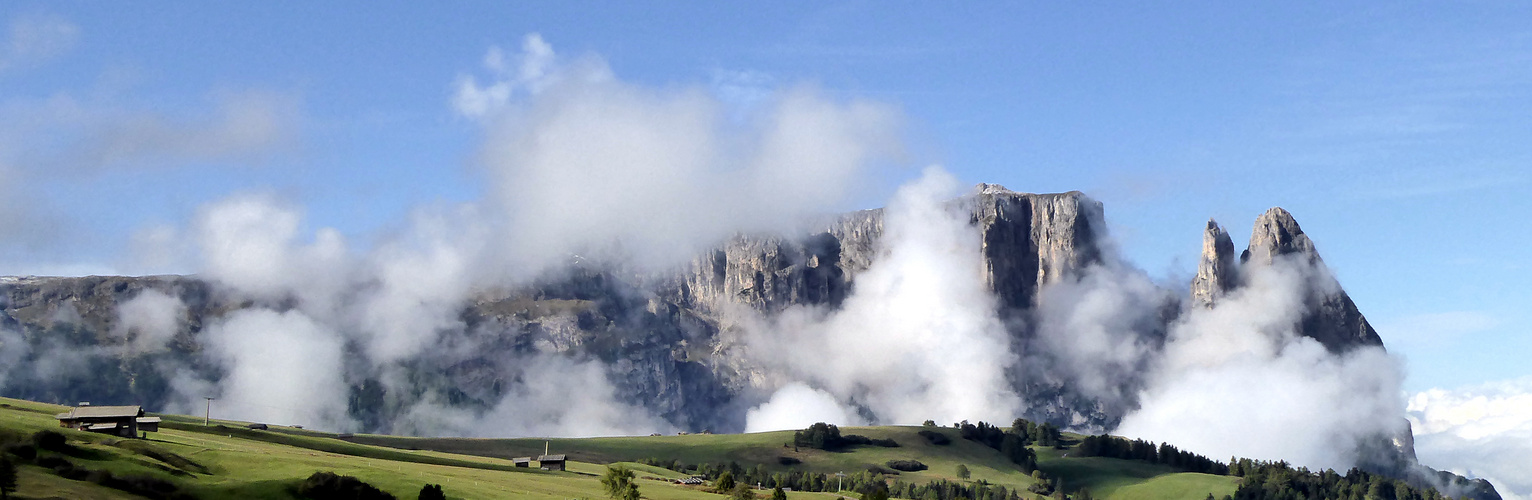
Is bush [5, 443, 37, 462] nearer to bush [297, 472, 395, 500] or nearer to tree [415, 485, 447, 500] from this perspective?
bush [297, 472, 395, 500]

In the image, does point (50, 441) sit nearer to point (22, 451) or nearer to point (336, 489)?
point (22, 451)

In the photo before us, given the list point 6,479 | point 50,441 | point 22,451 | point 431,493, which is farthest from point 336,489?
point 6,479

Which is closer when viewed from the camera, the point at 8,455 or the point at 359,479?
the point at 8,455

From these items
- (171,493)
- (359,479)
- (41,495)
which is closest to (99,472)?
(171,493)

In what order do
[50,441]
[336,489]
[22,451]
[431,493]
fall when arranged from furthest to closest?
[431,493]
[336,489]
[50,441]
[22,451]

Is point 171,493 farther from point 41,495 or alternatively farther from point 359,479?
point 359,479

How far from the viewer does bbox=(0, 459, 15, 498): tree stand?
12031 cm

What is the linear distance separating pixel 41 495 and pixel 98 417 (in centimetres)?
8096

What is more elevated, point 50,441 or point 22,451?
point 50,441

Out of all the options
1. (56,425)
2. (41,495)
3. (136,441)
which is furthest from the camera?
(56,425)

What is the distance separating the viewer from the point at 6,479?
398 ft

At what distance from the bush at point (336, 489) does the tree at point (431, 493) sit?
389 centimetres

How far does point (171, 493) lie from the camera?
140 meters

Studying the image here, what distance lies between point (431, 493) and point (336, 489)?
10.4m
